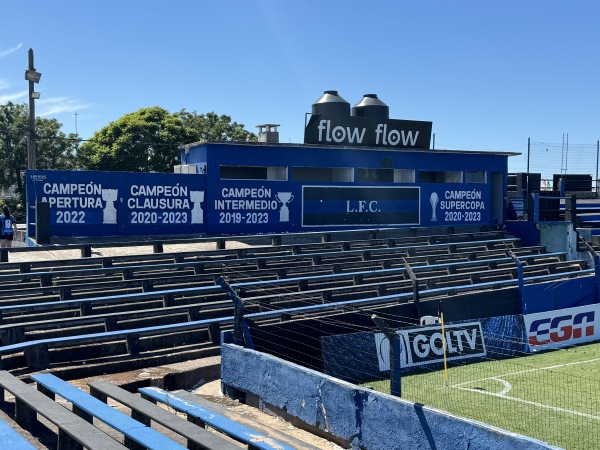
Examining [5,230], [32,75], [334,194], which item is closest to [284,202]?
[334,194]

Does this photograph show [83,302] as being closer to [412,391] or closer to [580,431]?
[412,391]

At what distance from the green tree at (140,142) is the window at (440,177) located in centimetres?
2713

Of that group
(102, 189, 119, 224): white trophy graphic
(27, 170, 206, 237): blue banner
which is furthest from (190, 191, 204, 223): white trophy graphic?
(102, 189, 119, 224): white trophy graphic

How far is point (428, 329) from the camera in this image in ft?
43.5

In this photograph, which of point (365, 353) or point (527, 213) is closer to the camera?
point (365, 353)

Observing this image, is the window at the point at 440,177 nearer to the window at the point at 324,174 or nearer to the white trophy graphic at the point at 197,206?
the window at the point at 324,174

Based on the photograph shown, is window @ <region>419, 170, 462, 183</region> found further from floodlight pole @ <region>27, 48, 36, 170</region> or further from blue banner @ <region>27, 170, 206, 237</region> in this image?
floodlight pole @ <region>27, 48, 36, 170</region>

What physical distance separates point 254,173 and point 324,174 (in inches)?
99.4

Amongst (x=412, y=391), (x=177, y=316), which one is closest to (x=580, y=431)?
(x=412, y=391)

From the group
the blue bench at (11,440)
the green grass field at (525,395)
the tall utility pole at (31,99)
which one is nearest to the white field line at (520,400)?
the green grass field at (525,395)

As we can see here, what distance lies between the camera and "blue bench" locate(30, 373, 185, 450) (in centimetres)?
651

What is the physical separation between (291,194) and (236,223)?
6.75ft

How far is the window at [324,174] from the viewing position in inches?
877

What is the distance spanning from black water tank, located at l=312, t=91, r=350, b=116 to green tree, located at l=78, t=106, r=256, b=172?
25187mm
